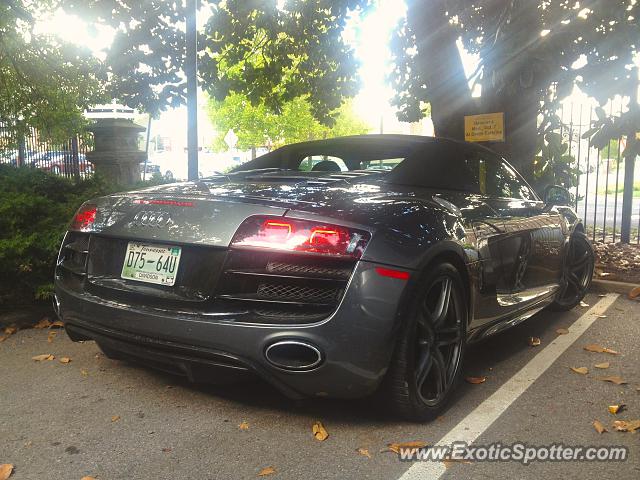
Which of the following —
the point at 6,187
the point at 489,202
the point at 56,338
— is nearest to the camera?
the point at 489,202

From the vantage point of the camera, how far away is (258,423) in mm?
2910

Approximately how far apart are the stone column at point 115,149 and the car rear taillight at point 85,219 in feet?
22.5

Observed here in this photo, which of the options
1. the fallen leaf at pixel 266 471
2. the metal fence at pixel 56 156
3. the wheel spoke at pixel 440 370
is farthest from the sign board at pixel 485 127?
the metal fence at pixel 56 156

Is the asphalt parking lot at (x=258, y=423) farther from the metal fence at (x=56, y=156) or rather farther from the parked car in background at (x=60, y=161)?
the parked car in background at (x=60, y=161)

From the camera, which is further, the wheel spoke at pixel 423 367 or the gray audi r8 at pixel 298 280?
the wheel spoke at pixel 423 367

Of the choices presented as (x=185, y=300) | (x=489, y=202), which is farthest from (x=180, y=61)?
(x=185, y=300)

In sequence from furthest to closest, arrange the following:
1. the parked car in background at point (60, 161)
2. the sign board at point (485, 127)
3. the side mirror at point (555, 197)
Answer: the parked car in background at point (60, 161) < the sign board at point (485, 127) < the side mirror at point (555, 197)

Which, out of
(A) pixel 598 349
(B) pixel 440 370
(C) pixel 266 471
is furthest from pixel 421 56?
(C) pixel 266 471

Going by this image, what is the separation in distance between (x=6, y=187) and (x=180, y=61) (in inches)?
192

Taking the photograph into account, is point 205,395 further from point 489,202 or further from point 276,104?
point 276,104

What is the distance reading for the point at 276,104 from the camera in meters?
10.8

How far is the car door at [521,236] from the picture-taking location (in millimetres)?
3791

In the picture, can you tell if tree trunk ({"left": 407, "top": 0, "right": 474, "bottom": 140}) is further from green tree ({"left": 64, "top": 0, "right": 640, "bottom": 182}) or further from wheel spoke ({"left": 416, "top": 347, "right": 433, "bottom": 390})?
wheel spoke ({"left": 416, "top": 347, "right": 433, "bottom": 390})

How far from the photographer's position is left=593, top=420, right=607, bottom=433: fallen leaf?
290 centimetres
